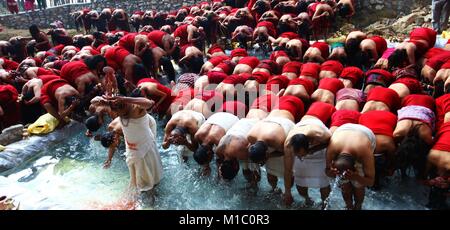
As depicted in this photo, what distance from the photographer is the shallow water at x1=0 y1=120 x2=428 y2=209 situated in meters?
5.27

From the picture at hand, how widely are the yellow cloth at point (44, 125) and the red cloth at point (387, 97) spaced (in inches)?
225

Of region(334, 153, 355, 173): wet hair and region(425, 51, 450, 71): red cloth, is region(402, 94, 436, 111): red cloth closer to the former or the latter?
region(425, 51, 450, 71): red cloth

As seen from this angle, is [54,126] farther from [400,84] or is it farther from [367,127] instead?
[400,84]

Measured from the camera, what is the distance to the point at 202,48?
11.1m

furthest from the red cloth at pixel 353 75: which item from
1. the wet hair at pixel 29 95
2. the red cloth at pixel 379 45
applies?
the wet hair at pixel 29 95

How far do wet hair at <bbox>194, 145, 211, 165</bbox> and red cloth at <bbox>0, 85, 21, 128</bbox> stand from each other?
15.0ft

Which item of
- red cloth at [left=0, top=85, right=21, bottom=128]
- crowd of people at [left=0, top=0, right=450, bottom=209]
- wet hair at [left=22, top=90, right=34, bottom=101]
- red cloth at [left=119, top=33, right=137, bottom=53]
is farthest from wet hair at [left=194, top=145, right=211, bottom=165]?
red cloth at [left=119, top=33, right=137, bottom=53]

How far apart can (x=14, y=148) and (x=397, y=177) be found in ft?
20.5

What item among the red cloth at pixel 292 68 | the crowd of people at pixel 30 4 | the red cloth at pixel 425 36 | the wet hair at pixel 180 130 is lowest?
the wet hair at pixel 180 130

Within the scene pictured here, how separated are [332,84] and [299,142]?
2375mm

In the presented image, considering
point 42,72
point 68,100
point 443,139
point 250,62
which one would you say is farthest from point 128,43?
point 443,139

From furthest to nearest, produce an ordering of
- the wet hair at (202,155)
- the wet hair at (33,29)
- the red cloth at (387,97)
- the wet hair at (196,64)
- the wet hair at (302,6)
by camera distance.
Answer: the wet hair at (302,6), the wet hair at (33,29), the wet hair at (196,64), the red cloth at (387,97), the wet hair at (202,155)

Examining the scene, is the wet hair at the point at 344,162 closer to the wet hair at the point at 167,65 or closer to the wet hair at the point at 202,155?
the wet hair at the point at 202,155

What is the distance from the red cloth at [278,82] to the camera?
6.84 m
